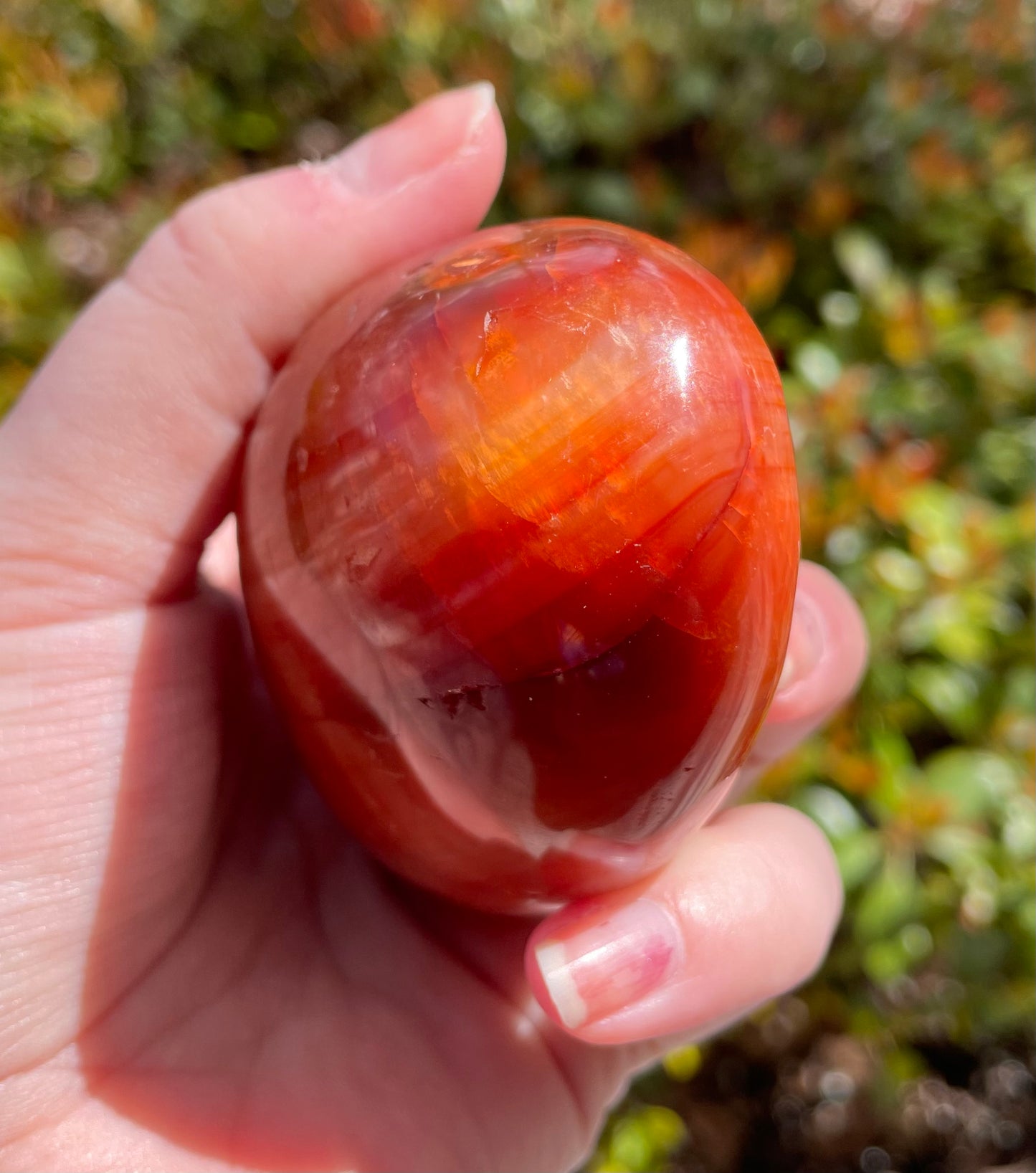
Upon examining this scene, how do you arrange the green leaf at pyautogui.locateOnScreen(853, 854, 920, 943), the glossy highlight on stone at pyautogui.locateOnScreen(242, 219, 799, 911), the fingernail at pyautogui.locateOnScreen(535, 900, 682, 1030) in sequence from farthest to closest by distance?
the green leaf at pyautogui.locateOnScreen(853, 854, 920, 943)
the fingernail at pyautogui.locateOnScreen(535, 900, 682, 1030)
the glossy highlight on stone at pyautogui.locateOnScreen(242, 219, 799, 911)

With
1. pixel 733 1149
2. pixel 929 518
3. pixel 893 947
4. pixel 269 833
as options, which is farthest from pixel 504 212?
pixel 733 1149

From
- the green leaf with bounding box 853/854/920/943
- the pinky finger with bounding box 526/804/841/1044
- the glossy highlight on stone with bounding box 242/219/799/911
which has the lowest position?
the green leaf with bounding box 853/854/920/943

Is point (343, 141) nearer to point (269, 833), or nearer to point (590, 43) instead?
point (590, 43)

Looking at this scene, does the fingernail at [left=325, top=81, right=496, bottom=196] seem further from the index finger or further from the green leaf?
the green leaf

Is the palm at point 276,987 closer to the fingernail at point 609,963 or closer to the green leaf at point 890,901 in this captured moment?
the fingernail at point 609,963

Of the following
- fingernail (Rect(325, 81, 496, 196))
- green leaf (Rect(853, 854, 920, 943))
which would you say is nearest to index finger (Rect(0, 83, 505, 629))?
fingernail (Rect(325, 81, 496, 196))

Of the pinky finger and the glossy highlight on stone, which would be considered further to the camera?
the pinky finger
